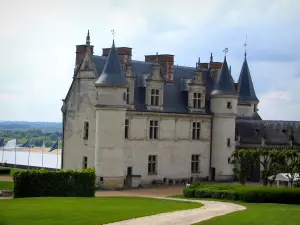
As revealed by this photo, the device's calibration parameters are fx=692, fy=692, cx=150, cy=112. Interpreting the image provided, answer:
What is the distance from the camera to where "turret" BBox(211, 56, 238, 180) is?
51969 mm

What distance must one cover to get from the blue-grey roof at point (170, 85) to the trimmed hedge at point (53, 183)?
10.8 meters

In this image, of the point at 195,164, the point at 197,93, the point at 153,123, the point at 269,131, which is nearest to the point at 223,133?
the point at 195,164

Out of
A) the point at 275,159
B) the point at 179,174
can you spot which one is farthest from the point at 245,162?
the point at 179,174

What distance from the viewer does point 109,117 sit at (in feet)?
148

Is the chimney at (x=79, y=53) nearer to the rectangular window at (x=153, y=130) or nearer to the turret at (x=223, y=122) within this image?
the rectangular window at (x=153, y=130)

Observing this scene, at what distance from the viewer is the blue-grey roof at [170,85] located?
4841 centimetres

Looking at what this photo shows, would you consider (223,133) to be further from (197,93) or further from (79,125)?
(79,125)

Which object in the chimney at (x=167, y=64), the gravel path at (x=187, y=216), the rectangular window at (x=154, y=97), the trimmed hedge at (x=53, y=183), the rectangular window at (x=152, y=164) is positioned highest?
the chimney at (x=167, y=64)

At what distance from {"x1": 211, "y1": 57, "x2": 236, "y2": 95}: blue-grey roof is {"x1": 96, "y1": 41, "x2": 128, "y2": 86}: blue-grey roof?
30.5ft

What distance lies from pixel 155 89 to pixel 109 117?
17.1 feet

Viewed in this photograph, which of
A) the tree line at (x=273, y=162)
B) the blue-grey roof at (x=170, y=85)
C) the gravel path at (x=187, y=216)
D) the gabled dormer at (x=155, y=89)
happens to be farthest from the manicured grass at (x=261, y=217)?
the blue-grey roof at (x=170, y=85)

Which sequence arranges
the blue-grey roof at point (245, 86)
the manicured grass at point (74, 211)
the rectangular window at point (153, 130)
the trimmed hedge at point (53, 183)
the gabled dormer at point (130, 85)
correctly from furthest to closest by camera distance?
the blue-grey roof at point (245, 86)
the rectangular window at point (153, 130)
the gabled dormer at point (130, 85)
the trimmed hedge at point (53, 183)
the manicured grass at point (74, 211)

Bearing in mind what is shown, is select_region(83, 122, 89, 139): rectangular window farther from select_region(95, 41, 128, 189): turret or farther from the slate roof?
the slate roof

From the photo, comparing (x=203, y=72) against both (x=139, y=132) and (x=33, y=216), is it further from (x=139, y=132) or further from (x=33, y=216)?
(x=33, y=216)
